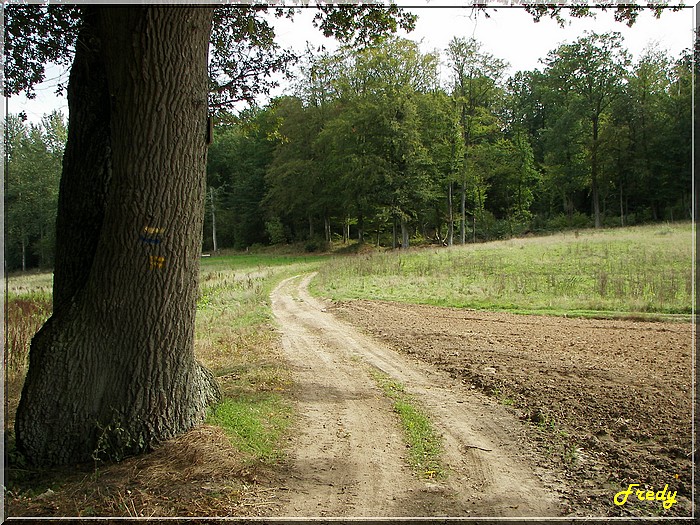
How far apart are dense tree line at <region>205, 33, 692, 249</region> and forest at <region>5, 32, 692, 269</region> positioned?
0.08 m

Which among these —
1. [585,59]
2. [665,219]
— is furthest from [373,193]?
[665,219]

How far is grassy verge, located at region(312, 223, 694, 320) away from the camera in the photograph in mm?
11453

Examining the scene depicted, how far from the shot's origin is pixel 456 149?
34781mm

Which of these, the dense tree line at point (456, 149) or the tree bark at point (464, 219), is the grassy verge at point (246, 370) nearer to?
the dense tree line at point (456, 149)

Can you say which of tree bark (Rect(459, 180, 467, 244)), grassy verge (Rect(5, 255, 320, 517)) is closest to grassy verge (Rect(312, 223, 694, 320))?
grassy verge (Rect(5, 255, 320, 517))

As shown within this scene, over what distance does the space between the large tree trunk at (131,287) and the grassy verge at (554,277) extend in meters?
8.08

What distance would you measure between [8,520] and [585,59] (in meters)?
15.0

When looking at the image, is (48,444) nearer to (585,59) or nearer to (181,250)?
(181,250)

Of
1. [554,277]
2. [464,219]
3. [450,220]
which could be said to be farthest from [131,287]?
[450,220]

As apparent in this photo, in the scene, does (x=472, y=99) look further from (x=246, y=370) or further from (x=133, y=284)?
(x=133, y=284)

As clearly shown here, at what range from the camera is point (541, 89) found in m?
15.5

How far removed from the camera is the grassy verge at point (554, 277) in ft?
37.6
